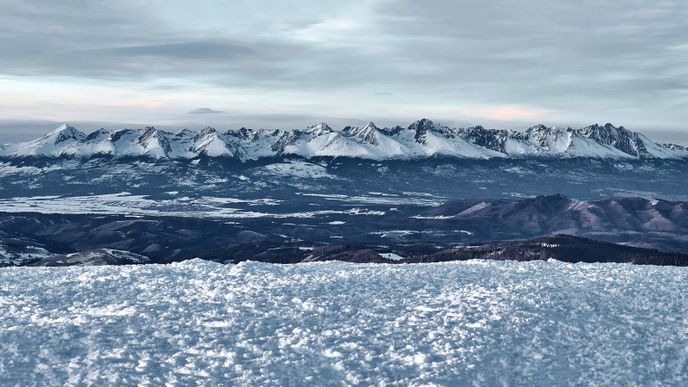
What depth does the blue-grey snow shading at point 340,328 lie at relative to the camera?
2475 cm

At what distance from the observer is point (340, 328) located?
29047 mm

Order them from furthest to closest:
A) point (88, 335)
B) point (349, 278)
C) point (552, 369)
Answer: point (349, 278) → point (88, 335) → point (552, 369)

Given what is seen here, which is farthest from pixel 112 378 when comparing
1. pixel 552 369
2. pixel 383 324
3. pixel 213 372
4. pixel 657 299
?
pixel 657 299

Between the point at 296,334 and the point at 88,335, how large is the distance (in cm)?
802

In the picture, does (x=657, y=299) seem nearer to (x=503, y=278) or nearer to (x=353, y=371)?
(x=503, y=278)

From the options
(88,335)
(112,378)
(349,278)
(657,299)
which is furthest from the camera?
(349,278)

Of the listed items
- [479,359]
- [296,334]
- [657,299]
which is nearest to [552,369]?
[479,359]

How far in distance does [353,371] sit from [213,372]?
15.7ft

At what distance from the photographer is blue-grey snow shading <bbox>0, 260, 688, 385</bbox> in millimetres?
24750

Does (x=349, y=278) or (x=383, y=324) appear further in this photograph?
(x=349, y=278)

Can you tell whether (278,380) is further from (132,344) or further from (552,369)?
(552,369)

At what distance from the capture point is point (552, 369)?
25.7 m

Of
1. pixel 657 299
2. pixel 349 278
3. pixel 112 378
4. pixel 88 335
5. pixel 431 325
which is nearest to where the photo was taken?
pixel 112 378

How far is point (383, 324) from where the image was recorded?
29.7 m
